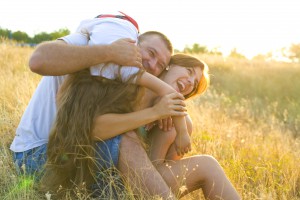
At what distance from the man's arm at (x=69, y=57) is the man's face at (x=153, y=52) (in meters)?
0.40

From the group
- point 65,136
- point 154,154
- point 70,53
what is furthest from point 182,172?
point 70,53

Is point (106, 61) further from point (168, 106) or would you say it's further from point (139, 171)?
point (139, 171)

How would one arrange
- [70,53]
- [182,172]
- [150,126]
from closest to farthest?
[70,53] → [182,172] → [150,126]

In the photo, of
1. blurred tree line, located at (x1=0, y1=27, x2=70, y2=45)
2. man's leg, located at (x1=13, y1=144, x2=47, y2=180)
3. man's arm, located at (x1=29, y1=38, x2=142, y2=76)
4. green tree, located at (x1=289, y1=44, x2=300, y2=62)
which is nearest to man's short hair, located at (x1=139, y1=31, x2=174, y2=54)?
man's arm, located at (x1=29, y1=38, x2=142, y2=76)

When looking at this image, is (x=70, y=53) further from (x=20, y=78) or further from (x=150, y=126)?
(x=20, y=78)

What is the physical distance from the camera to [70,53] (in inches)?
104

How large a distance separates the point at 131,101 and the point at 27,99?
214 cm

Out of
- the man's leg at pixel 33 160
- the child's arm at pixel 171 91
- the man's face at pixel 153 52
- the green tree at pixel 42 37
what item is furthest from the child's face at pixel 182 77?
the green tree at pixel 42 37

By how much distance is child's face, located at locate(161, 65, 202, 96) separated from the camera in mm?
3197

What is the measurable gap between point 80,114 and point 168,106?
1.70 ft

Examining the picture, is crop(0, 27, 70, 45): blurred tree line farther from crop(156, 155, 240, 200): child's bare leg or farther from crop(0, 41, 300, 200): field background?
crop(156, 155, 240, 200): child's bare leg

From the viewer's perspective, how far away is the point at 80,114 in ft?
8.82

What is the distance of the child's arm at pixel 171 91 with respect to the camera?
8.84 feet

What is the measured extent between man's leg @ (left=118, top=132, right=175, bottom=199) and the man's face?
0.59 metres
